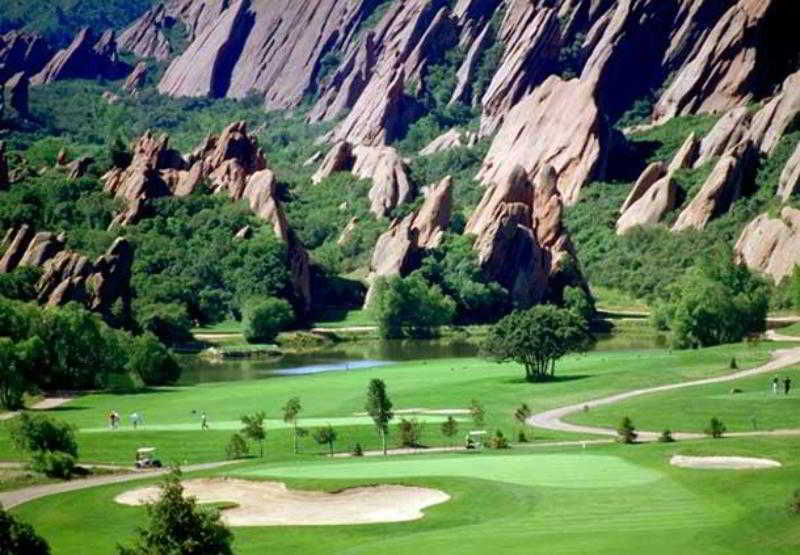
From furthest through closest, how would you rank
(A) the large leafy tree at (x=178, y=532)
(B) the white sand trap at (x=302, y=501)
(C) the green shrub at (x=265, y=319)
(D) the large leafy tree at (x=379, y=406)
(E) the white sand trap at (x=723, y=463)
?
(C) the green shrub at (x=265, y=319)
(D) the large leafy tree at (x=379, y=406)
(E) the white sand trap at (x=723, y=463)
(B) the white sand trap at (x=302, y=501)
(A) the large leafy tree at (x=178, y=532)

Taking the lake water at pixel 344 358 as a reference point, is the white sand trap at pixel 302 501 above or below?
below

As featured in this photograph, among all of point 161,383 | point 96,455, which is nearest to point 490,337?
point 161,383

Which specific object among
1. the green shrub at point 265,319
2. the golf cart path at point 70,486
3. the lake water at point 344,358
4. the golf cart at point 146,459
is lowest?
the golf cart path at point 70,486

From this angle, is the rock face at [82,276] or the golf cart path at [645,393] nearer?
the golf cart path at [645,393]

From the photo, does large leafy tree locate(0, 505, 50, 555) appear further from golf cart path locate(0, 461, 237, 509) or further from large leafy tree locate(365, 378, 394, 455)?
large leafy tree locate(365, 378, 394, 455)

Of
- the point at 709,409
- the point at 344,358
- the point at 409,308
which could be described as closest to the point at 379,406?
the point at 709,409

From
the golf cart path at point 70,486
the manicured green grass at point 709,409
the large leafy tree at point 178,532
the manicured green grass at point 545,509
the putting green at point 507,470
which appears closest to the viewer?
the large leafy tree at point 178,532

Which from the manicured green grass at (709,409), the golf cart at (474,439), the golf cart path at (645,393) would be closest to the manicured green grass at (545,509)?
the golf cart path at (645,393)

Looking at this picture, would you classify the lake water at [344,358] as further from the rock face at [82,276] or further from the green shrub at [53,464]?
the green shrub at [53,464]
